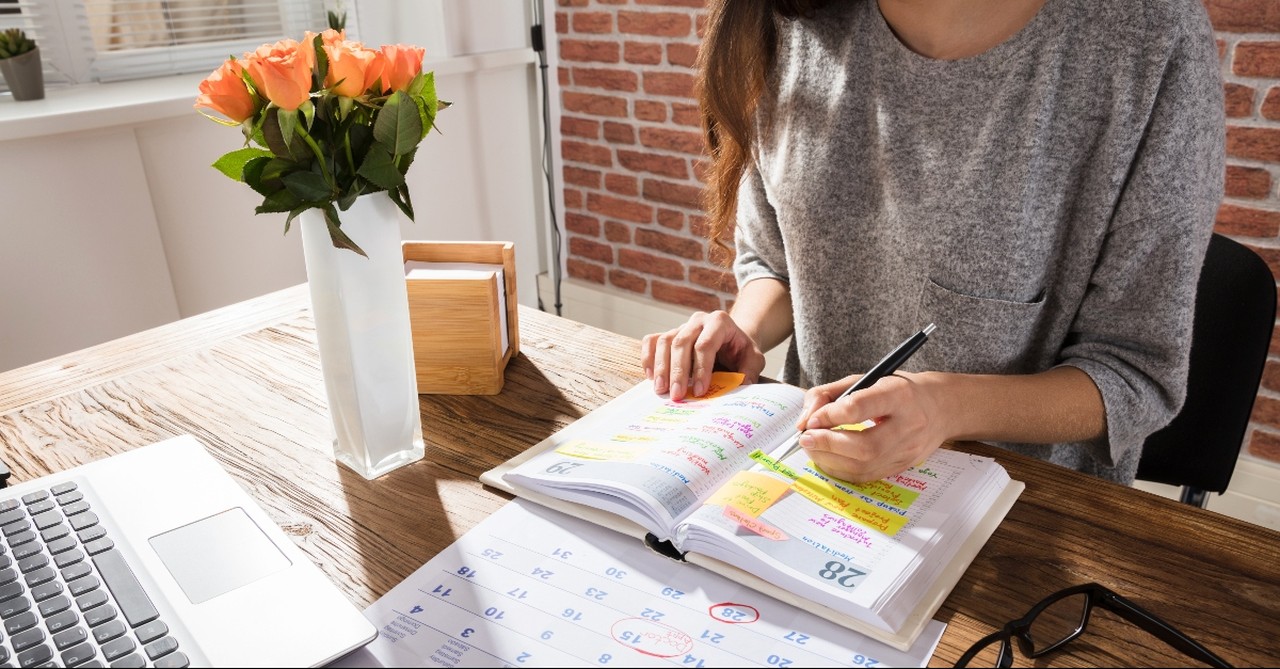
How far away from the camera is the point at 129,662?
53cm

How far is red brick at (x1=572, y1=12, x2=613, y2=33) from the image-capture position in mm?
2367

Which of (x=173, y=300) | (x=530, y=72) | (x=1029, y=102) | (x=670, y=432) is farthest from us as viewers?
(x=530, y=72)

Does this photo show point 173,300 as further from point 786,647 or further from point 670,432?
point 786,647

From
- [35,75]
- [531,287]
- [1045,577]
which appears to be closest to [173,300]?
[35,75]

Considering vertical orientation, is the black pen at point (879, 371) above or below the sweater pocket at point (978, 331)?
above

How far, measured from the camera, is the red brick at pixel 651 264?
251cm

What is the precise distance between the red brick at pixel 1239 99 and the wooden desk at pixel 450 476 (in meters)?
1.20

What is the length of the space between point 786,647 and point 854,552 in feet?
0.31

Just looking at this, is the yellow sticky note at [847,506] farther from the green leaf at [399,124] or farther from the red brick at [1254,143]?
the red brick at [1254,143]

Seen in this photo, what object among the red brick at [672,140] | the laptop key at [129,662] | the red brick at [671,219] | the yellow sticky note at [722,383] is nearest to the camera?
the laptop key at [129,662]

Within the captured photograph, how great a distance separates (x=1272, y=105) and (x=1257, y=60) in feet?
0.28

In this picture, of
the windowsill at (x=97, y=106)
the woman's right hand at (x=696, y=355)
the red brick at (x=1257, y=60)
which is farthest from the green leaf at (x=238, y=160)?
the red brick at (x=1257, y=60)

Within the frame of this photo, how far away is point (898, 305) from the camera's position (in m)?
1.05

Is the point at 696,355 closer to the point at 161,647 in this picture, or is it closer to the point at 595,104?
the point at 161,647
